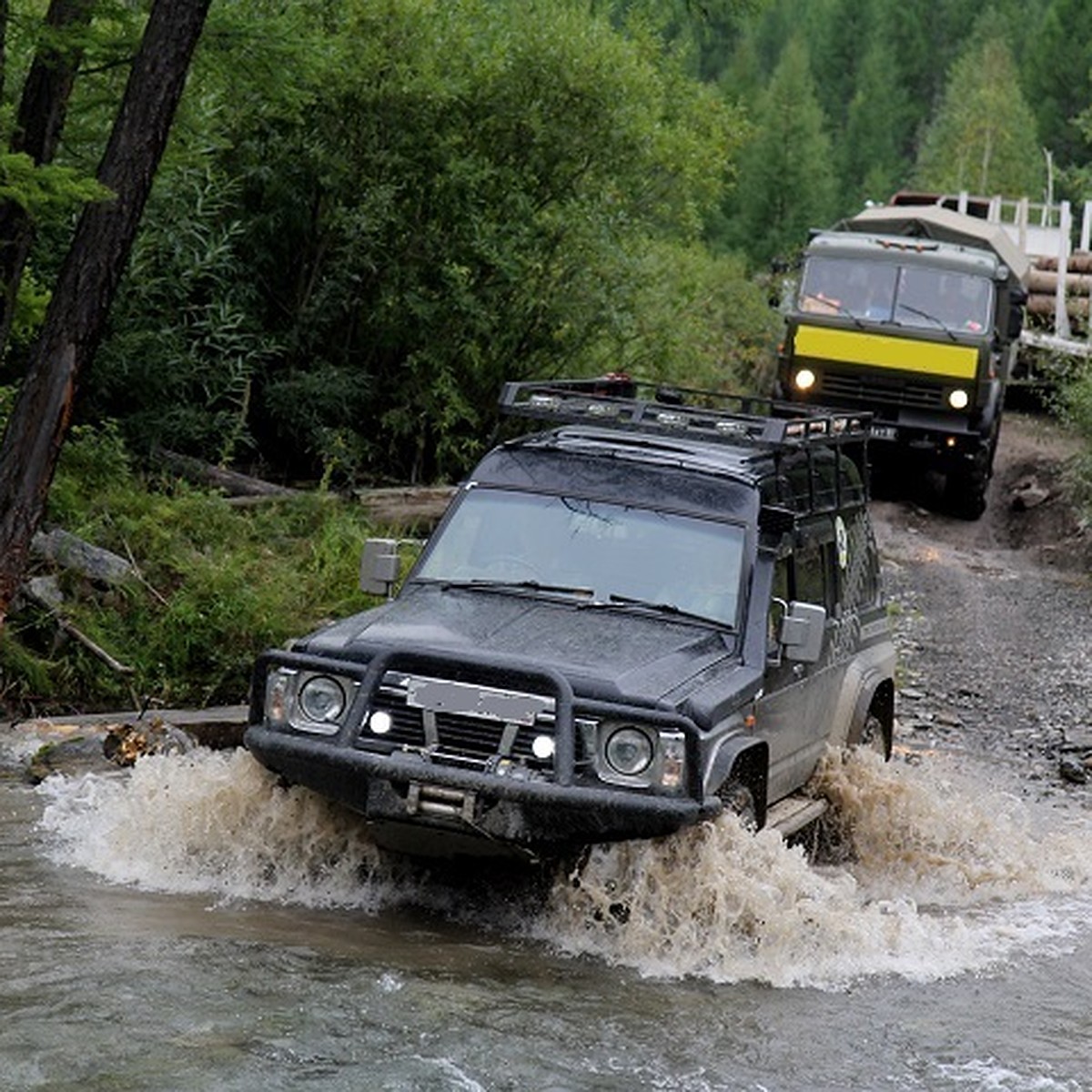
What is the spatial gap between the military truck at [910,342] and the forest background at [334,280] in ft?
4.61

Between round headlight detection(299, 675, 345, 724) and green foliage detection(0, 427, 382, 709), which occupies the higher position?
green foliage detection(0, 427, 382, 709)

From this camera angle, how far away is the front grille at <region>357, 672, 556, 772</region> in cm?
798

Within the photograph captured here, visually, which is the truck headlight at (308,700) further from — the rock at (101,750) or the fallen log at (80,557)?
the fallen log at (80,557)

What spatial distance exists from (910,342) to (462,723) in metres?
15.5

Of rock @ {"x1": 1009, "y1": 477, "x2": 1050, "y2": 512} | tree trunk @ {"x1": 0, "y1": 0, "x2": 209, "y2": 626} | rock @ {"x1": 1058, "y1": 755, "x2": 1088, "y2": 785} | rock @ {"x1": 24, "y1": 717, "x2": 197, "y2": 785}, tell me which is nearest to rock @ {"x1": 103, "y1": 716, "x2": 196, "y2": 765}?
rock @ {"x1": 24, "y1": 717, "x2": 197, "y2": 785}

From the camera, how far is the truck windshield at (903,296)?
2298cm

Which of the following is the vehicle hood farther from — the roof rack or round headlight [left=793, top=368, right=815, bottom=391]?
round headlight [left=793, top=368, right=815, bottom=391]

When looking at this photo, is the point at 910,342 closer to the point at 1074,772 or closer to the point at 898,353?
the point at 898,353

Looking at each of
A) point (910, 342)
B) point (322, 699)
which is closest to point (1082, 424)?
point (910, 342)

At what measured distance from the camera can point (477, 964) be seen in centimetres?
778

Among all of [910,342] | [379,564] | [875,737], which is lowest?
[875,737]

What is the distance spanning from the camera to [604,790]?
7906 millimetres

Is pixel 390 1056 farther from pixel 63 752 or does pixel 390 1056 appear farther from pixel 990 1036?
pixel 63 752

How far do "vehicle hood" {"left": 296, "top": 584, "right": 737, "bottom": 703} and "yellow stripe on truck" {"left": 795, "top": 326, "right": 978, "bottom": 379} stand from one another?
14176 mm
